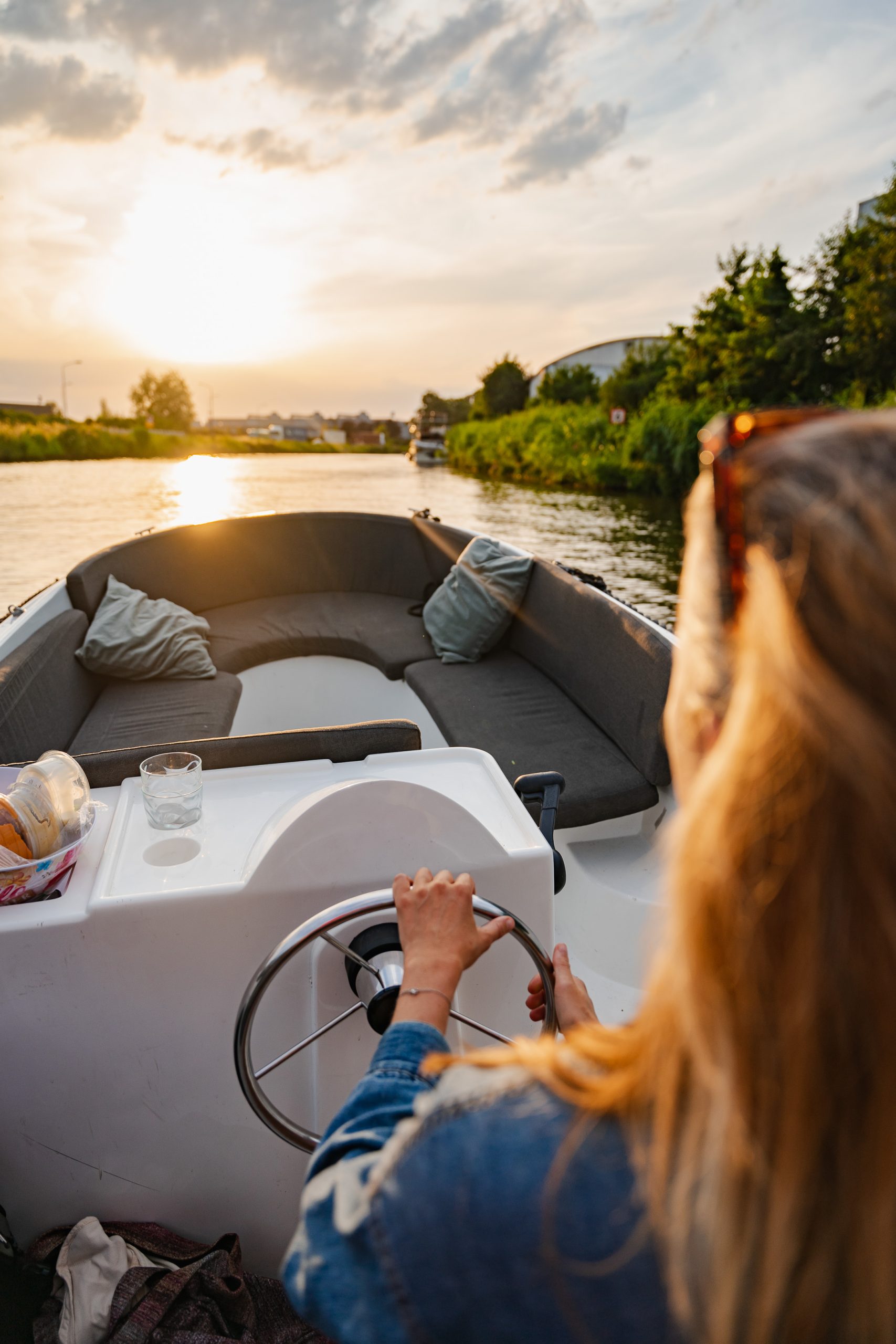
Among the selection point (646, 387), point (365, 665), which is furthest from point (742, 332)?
point (365, 665)

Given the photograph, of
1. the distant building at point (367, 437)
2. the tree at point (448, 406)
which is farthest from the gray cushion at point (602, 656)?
the distant building at point (367, 437)

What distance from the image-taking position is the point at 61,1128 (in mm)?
1088

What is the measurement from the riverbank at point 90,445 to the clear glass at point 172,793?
29695 millimetres

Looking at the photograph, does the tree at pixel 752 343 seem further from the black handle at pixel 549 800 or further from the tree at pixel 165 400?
the tree at pixel 165 400

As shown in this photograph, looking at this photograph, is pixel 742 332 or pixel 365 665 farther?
pixel 742 332

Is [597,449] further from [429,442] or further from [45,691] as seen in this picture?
[429,442]

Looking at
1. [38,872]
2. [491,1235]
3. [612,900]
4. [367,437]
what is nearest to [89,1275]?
[38,872]

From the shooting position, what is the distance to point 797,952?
0.34 meters

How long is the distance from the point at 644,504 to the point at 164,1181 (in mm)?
15371

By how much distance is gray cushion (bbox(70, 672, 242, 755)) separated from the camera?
2.47 m

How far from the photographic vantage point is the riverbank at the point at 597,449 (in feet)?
52.1

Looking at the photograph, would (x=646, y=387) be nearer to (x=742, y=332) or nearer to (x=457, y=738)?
(x=742, y=332)

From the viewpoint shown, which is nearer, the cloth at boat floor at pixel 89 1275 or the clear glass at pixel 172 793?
the cloth at boat floor at pixel 89 1275

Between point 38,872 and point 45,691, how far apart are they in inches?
60.0
